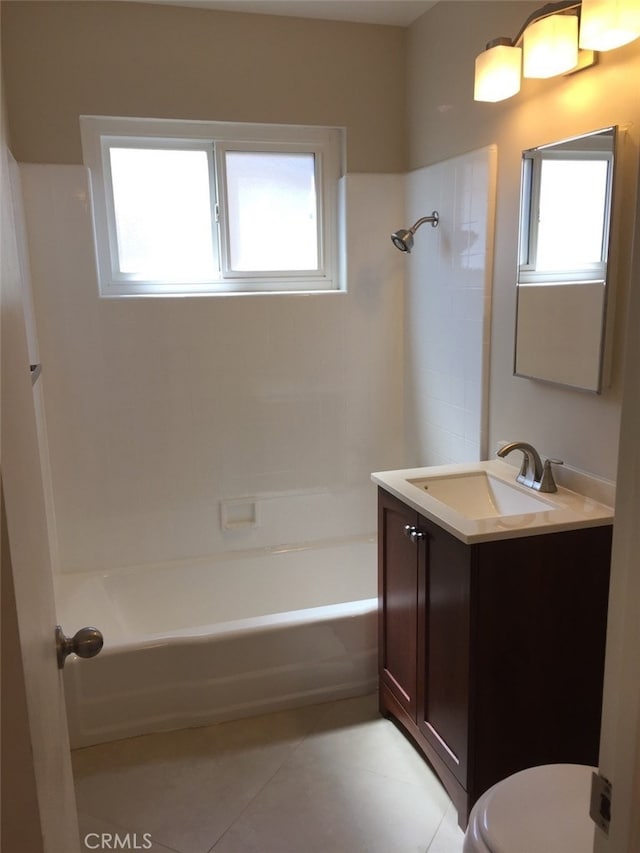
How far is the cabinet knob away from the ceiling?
1.99 meters

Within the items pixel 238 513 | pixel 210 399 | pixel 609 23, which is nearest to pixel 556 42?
pixel 609 23

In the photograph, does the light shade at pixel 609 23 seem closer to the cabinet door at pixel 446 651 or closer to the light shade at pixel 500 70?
the light shade at pixel 500 70

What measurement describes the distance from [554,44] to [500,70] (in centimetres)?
23

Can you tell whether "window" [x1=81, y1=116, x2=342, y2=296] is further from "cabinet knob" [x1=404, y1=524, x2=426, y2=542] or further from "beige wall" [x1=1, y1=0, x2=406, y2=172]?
"cabinet knob" [x1=404, y1=524, x2=426, y2=542]

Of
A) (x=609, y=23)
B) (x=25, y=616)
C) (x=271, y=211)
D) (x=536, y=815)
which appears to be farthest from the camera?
(x=271, y=211)

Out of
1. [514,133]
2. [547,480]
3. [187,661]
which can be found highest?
[514,133]

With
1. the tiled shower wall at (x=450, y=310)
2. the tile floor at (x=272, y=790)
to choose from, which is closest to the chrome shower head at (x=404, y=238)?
the tiled shower wall at (x=450, y=310)

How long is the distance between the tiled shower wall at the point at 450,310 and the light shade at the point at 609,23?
0.63 meters

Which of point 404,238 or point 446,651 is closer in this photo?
point 446,651

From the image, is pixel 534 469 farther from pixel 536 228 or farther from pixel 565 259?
pixel 536 228

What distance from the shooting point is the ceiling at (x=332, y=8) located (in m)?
2.53

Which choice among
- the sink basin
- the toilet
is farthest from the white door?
the sink basin

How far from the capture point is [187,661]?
7.30 feet

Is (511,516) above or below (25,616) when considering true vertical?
below
